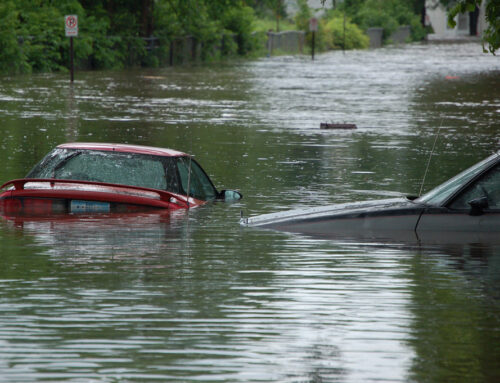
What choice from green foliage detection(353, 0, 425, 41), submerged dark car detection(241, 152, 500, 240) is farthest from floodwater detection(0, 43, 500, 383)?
green foliage detection(353, 0, 425, 41)

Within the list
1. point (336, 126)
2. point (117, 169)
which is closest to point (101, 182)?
point (117, 169)

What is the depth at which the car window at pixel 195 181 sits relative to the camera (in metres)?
13.1

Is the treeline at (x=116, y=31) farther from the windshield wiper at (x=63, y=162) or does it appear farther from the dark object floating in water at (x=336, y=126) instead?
the windshield wiper at (x=63, y=162)

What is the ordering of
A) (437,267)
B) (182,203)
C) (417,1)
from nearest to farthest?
(437,267), (182,203), (417,1)

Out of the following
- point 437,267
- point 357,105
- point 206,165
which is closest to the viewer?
point 437,267

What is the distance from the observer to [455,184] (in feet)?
33.9

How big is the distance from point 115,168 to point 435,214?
398 centimetres

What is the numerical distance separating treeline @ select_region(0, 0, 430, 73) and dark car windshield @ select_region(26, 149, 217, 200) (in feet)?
111

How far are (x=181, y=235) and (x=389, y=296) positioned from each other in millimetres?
3462

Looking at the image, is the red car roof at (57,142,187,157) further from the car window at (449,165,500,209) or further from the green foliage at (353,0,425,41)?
the green foliage at (353,0,425,41)

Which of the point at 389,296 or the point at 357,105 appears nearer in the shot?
the point at 389,296

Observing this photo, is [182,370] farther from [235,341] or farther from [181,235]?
[181,235]

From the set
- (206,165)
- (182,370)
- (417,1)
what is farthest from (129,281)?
(417,1)

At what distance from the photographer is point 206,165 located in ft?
62.4
